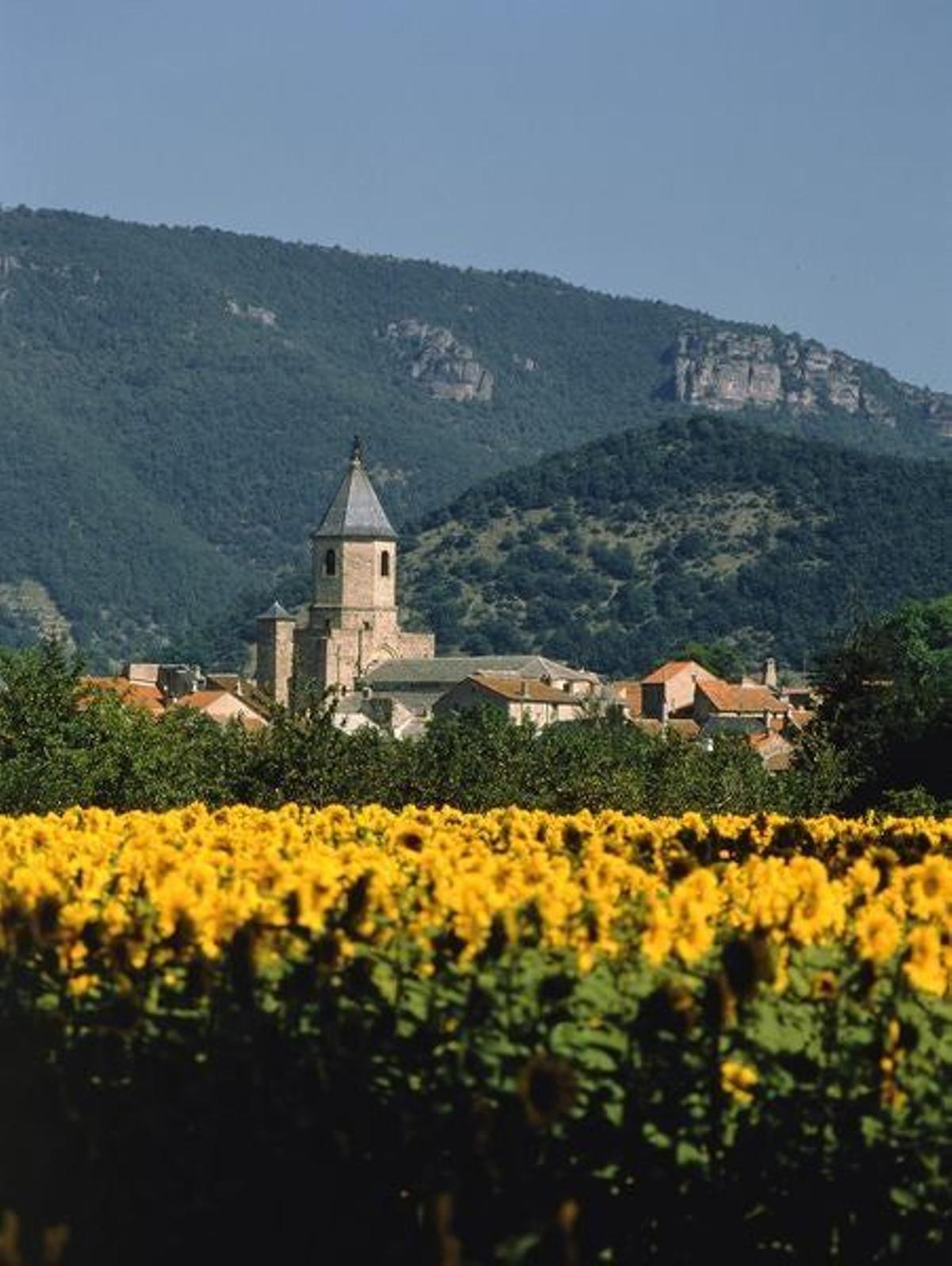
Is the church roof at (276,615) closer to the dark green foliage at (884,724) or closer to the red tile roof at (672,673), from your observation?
the red tile roof at (672,673)

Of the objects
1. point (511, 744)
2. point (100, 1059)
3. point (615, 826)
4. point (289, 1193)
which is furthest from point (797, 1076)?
point (511, 744)

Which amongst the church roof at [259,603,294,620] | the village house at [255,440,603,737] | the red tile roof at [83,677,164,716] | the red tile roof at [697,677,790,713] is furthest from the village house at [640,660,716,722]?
the red tile roof at [83,677,164,716]

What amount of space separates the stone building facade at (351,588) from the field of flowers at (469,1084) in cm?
13810

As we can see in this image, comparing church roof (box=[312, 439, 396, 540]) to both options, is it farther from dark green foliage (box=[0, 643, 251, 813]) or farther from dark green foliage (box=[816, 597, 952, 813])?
dark green foliage (box=[0, 643, 251, 813])

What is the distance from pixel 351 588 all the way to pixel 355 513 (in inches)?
157

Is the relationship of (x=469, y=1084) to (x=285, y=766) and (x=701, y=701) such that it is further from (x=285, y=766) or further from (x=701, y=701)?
(x=701, y=701)

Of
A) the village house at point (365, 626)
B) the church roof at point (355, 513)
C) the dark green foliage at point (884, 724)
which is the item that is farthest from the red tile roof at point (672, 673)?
the dark green foliage at point (884, 724)

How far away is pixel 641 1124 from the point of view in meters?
10.3

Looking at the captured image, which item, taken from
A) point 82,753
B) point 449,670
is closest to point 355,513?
point 449,670

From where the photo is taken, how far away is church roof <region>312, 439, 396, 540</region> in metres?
152

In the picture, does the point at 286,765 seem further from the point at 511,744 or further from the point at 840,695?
the point at 840,695

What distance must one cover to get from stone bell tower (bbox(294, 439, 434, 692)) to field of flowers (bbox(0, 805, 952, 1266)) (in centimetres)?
13929

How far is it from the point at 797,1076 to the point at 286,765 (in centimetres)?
2618

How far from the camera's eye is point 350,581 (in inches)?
5965
